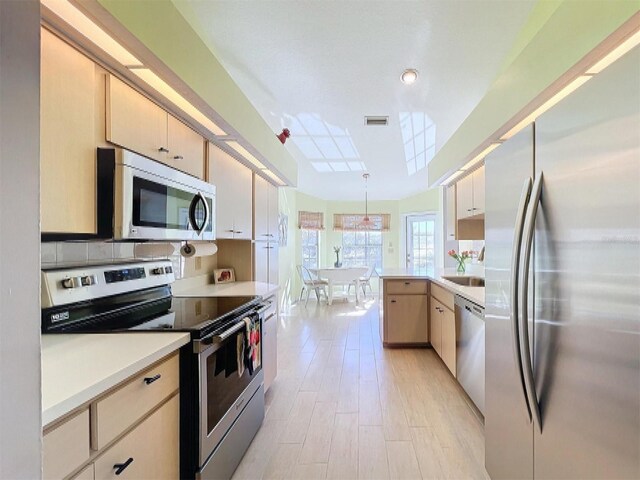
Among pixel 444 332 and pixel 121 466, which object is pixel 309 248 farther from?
pixel 121 466

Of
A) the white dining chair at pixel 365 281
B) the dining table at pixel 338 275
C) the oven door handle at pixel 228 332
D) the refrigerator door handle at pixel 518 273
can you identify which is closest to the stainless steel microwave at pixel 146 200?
the oven door handle at pixel 228 332

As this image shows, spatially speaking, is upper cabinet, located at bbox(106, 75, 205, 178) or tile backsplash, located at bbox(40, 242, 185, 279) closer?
upper cabinet, located at bbox(106, 75, 205, 178)

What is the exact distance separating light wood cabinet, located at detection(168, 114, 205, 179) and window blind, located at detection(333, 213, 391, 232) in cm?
652

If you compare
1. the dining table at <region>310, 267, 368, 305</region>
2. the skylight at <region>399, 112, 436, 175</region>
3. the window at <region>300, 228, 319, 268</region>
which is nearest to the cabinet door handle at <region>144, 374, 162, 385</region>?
the skylight at <region>399, 112, 436, 175</region>

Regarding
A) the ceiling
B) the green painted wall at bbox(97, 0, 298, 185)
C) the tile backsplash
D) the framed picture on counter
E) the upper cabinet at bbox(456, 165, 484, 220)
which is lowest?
the framed picture on counter

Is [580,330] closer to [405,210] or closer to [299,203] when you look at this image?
[299,203]

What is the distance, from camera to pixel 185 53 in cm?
148

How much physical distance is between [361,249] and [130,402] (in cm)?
778

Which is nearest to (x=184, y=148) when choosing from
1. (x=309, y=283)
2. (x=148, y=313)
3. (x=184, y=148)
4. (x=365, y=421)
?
(x=184, y=148)

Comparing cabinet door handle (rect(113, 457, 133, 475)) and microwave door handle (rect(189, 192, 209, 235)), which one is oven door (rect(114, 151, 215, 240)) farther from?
cabinet door handle (rect(113, 457, 133, 475))

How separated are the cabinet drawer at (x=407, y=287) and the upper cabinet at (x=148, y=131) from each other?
262 cm

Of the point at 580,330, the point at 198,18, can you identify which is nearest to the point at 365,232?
the point at 198,18

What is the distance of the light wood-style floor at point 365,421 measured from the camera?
1849mm

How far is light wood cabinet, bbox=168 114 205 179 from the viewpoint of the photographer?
1.75 meters
